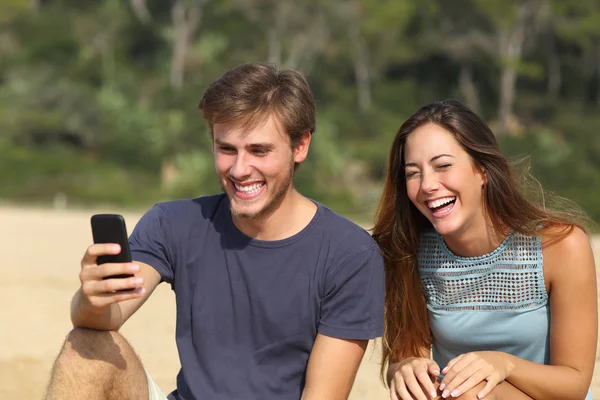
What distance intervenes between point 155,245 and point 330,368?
2.49 feet

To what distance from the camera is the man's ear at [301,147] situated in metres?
3.34

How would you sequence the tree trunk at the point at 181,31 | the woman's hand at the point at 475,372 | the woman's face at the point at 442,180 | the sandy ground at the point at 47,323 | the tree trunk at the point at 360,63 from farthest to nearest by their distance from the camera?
the tree trunk at the point at 360,63
the tree trunk at the point at 181,31
the sandy ground at the point at 47,323
the woman's face at the point at 442,180
the woman's hand at the point at 475,372

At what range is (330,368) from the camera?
314 centimetres

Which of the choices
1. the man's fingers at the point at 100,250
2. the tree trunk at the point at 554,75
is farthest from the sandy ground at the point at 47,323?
the tree trunk at the point at 554,75

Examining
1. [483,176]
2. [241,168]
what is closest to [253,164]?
[241,168]

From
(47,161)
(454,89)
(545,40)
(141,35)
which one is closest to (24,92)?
(47,161)

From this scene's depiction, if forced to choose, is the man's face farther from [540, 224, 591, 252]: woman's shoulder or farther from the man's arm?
[540, 224, 591, 252]: woman's shoulder

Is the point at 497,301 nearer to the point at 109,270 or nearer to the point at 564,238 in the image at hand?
the point at 564,238

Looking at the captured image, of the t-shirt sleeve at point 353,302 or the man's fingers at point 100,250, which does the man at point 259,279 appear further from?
the man's fingers at point 100,250

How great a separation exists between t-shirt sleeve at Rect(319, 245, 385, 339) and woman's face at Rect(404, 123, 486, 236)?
0.96 ft

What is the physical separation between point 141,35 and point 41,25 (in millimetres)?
3611

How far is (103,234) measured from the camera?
2.95 metres

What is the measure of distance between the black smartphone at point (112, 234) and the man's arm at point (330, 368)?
2.29 feet

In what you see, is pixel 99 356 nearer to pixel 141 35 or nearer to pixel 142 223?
pixel 142 223
